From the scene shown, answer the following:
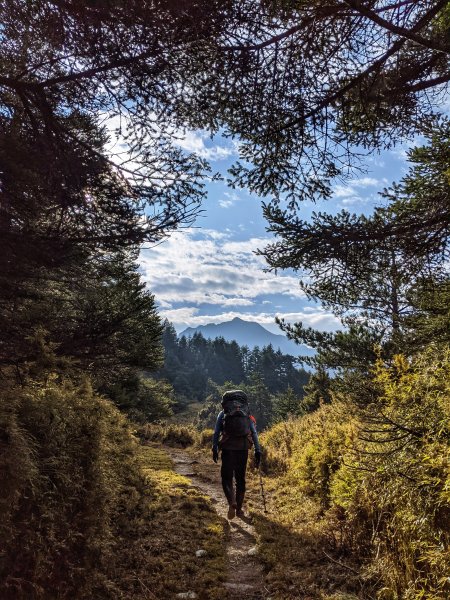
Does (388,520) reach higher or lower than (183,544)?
higher

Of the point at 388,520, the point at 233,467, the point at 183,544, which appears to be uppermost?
the point at 388,520

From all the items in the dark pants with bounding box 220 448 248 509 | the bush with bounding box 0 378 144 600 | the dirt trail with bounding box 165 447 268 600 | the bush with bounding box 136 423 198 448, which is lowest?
the bush with bounding box 136 423 198 448

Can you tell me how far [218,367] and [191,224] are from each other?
121 metres

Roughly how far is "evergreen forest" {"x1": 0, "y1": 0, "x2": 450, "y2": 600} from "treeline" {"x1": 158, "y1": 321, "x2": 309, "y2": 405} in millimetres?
79894

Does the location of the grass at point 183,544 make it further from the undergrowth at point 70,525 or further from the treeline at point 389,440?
the treeline at point 389,440

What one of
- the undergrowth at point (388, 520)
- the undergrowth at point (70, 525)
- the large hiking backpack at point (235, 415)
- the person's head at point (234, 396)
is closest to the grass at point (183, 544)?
the undergrowth at point (70, 525)

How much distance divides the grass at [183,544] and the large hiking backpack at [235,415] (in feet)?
4.94

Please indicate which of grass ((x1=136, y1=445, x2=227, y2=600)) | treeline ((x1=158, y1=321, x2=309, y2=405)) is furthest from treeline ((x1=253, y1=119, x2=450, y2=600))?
treeline ((x1=158, y1=321, x2=309, y2=405))

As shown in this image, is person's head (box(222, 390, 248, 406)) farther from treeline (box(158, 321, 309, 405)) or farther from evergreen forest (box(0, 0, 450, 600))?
treeline (box(158, 321, 309, 405))

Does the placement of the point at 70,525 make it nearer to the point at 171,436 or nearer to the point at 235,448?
the point at 235,448

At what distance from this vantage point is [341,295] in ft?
21.4

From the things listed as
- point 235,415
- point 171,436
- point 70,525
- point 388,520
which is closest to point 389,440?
point 388,520

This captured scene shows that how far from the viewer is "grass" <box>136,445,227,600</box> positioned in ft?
13.5

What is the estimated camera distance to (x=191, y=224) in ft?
17.2
